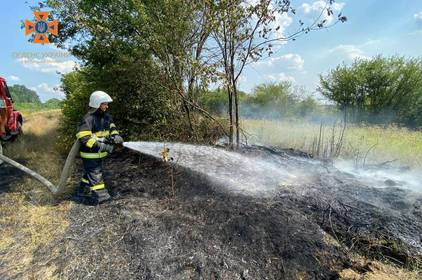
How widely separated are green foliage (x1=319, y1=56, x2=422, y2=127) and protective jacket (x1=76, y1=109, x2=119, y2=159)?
68.2ft

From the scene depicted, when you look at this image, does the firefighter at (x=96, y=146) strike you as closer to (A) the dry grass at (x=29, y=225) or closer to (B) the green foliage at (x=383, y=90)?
(A) the dry grass at (x=29, y=225)

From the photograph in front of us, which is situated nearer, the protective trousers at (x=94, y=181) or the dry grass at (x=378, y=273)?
the dry grass at (x=378, y=273)

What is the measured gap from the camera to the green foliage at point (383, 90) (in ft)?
67.2

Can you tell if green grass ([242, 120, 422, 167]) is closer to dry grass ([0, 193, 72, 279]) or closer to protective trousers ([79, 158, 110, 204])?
protective trousers ([79, 158, 110, 204])

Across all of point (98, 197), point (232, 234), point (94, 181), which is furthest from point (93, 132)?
point (232, 234)

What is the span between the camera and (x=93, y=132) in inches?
162

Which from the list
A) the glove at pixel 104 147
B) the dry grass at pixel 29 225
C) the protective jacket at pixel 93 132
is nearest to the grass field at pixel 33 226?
the dry grass at pixel 29 225

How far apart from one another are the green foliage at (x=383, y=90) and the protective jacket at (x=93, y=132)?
68.2ft

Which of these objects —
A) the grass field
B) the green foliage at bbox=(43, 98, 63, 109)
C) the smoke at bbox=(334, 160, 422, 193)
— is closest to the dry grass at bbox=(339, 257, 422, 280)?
the grass field

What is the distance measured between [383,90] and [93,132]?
909 inches

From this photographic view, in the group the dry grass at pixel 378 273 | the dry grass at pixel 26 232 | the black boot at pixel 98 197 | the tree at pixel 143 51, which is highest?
the tree at pixel 143 51

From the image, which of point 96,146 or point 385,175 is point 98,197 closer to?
point 96,146

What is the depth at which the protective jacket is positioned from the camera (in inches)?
149

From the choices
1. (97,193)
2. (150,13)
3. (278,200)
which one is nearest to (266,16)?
(150,13)
